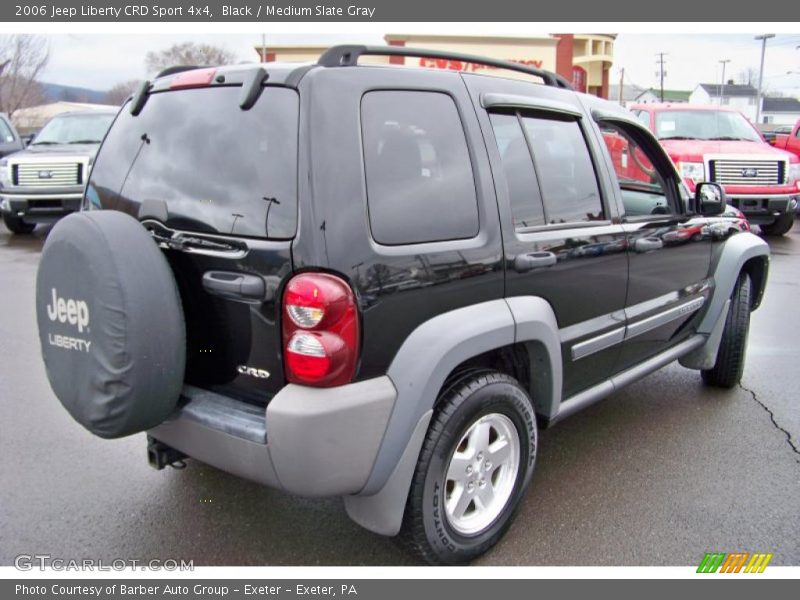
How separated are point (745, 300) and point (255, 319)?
357 cm

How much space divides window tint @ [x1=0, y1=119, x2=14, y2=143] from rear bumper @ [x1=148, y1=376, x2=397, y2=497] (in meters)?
12.9

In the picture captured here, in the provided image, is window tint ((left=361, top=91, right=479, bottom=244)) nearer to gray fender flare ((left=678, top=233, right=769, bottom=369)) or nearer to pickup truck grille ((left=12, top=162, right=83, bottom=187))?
gray fender flare ((left=678, top=233, right=769, bottom=369))

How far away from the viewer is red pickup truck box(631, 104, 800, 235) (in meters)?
10.3

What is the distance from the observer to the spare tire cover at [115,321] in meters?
2.29

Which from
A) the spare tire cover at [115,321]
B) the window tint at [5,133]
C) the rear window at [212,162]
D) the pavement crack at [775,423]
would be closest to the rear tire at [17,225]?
the window tint at [5,133]

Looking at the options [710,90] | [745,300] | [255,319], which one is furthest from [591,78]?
[710,90]

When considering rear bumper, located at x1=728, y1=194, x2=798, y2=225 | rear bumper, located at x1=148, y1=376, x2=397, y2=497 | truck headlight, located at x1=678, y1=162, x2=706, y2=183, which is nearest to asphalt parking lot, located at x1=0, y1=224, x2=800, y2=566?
rear bumper, located at x1=148, y1=376, x2=397, y2=497

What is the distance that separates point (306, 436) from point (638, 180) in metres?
3.04

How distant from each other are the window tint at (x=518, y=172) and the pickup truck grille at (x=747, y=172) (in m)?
8.39

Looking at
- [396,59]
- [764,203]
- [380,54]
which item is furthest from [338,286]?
[396,59]

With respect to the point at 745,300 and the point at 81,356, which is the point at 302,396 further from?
the point at 745,300

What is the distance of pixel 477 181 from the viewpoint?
2.70 m

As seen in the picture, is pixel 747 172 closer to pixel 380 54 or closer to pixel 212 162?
pixel 380 54

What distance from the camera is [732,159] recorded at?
1031 centimetres
